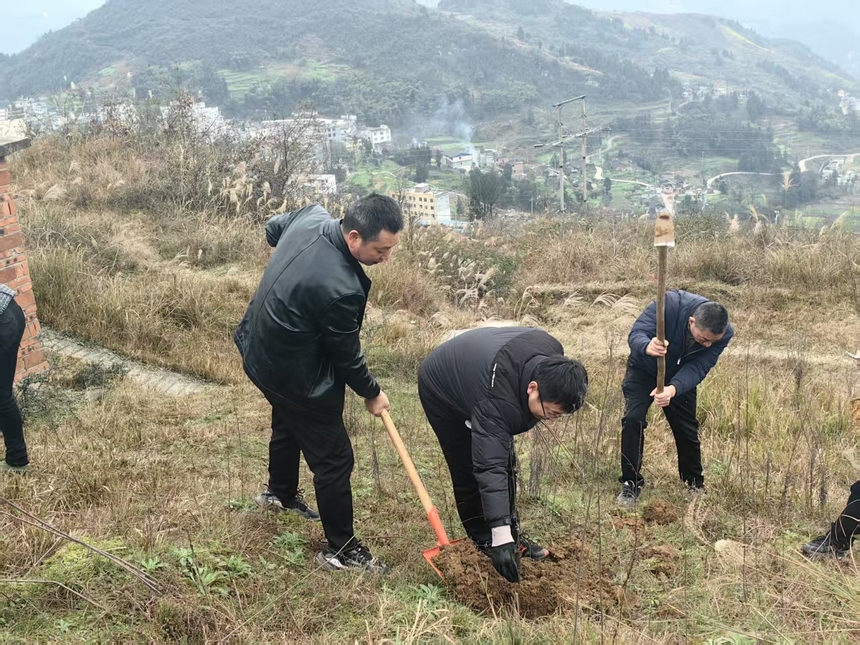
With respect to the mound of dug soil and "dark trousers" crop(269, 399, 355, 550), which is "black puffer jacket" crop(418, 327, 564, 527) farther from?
"dark trousers" crop(269, 399, 355, 550)

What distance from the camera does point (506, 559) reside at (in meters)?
2.87

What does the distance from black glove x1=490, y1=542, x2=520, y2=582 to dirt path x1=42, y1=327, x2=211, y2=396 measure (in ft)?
12.1

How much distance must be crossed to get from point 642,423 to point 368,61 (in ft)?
170

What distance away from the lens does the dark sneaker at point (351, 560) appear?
3.28 metres

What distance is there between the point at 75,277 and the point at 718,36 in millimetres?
86506

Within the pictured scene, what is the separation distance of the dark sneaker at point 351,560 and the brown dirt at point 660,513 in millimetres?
1702

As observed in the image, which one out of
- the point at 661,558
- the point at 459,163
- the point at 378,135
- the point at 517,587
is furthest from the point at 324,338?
the point at 378,135

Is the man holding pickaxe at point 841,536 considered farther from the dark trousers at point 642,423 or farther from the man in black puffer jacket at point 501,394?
the man in black puffer jacket at point 501,394

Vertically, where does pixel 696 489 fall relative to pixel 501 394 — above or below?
below

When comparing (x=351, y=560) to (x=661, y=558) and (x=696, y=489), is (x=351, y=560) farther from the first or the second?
(x=696, y=489)

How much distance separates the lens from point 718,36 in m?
78.9

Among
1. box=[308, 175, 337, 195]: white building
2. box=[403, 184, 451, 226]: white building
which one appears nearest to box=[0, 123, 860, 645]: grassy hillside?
box=[403, 184, 451, 226]: white building

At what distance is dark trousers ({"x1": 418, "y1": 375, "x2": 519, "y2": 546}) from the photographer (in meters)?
3.39

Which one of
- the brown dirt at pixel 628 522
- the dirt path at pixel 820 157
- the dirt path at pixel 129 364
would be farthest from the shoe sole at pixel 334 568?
the dirt path at pixel 820 157
